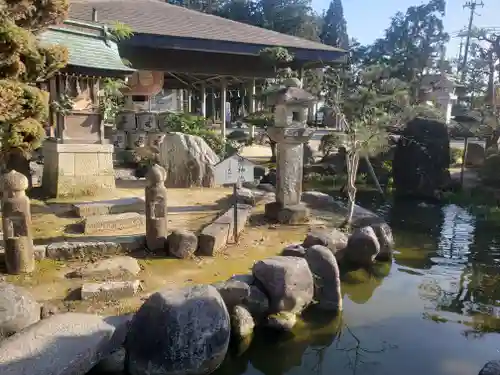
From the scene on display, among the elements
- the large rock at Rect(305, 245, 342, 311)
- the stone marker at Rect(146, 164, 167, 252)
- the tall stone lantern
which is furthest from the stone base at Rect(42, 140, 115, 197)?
the large rock at Rect(305, 245, 342, 311)

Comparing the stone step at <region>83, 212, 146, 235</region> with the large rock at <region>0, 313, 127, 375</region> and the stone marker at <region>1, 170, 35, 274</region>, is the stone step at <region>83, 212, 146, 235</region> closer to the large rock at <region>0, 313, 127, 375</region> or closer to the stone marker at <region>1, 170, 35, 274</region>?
the stone marker at <region>1, 170, 35, 274</region>

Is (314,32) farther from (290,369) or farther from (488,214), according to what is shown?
(290,369)

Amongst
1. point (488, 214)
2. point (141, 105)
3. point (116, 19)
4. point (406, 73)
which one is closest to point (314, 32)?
point (406, 73)

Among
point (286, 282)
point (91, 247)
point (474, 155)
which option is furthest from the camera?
point (474, 155)

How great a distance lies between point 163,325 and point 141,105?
585 inches

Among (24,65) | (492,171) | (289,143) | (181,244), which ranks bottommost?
(181,244)

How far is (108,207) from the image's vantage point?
854 cm

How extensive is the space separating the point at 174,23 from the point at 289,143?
8.21 metres

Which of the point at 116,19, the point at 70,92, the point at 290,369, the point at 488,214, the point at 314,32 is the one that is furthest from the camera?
the point at 314,32

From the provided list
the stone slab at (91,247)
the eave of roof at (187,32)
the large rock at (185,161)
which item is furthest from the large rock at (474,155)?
the stone slab at (91,247)

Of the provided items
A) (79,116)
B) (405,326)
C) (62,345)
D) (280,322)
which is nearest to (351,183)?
(405,326)

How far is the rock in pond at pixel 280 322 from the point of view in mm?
5289

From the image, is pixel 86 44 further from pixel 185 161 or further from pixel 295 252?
pixel 295 252

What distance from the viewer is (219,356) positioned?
458 centimetres
